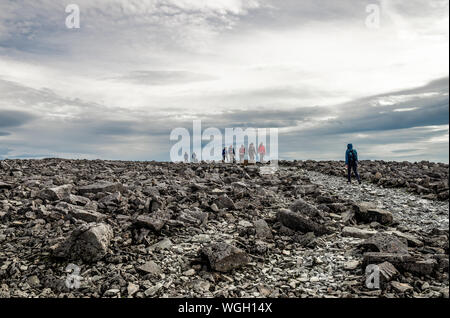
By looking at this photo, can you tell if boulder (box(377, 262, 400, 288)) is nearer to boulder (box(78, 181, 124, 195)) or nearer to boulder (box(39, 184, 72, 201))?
boulder (box(78, 181, 124, 195))

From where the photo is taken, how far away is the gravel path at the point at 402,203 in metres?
13.3

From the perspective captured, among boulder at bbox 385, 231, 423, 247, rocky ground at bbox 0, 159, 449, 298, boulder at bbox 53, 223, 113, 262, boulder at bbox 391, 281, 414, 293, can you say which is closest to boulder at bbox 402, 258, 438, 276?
rocky ground at bbox 0, 159, 449, 298

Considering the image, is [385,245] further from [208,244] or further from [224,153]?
[224,153]

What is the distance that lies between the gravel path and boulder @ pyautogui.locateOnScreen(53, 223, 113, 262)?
1146cm

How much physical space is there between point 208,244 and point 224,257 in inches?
65.9

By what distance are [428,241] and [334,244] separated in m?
3.20

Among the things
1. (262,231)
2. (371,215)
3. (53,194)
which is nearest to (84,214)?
(53,194)

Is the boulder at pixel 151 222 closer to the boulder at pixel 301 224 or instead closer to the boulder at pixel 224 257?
the boulder at pixel 224 257

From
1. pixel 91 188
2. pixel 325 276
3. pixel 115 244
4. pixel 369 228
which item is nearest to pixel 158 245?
pixel 115 244

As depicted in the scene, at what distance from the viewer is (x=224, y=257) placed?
8.99 metres

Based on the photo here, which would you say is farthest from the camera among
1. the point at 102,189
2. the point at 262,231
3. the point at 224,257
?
the point at 102,189

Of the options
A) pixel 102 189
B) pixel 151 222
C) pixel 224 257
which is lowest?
pixel 224 257

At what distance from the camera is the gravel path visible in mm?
13281
